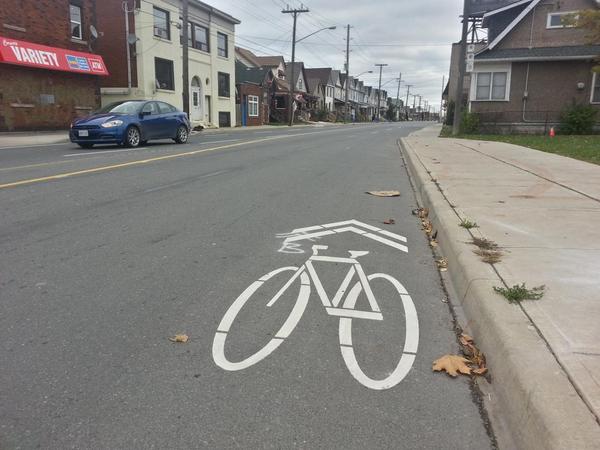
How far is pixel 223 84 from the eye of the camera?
4138cm

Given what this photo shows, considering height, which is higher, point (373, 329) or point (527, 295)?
point (527, 295)

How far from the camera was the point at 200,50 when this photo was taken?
37.3 m

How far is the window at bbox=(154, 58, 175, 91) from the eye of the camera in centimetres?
3281

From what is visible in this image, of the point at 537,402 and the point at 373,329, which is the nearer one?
the point at 537,402

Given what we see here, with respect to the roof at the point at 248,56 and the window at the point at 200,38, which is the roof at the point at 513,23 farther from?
the roof at the point at 248,56

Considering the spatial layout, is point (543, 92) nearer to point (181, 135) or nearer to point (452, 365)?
point (181, 135)

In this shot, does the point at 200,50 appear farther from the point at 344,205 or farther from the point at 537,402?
the point at 537,402

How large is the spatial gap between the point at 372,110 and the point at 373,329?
5136 inches

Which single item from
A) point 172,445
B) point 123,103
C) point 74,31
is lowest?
point 172,445

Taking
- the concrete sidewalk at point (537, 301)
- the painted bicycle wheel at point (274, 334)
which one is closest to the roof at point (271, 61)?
the concrete sidewalk at point (537, 301)

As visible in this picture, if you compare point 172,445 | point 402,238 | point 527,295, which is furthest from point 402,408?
point 402,238

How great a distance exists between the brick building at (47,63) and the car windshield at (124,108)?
8464mm

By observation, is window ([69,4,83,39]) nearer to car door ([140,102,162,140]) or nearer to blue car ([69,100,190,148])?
blue car ([69,100,190,148])

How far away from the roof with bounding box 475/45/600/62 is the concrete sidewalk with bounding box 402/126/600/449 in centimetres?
2016
